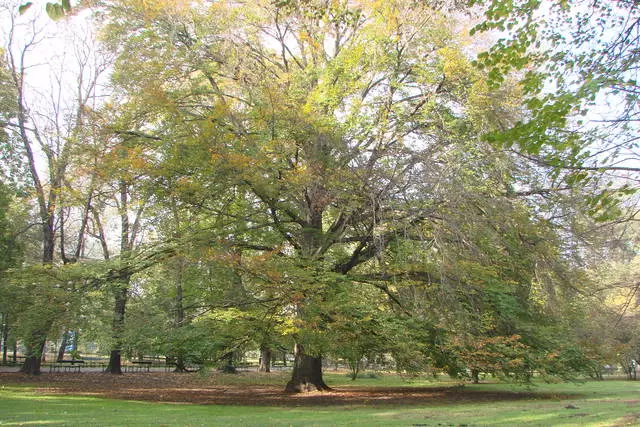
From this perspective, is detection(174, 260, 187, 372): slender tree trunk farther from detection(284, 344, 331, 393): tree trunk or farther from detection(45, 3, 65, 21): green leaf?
detection(45, 3, 65, 21): green leaf

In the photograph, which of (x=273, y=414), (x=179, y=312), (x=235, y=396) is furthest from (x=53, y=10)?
(x=235, y=396)

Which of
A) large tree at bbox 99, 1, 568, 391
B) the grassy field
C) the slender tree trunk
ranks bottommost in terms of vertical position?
the grassy field

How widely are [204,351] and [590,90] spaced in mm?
11064

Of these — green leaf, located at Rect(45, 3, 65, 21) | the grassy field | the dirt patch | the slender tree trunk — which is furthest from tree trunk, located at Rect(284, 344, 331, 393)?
green leaf, located at Rect(45, 3, 65, 21)

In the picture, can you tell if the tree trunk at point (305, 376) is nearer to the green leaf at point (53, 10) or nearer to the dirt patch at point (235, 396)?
the dirt patch at point (235, 396)

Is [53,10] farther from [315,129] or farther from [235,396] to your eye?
[235,396]

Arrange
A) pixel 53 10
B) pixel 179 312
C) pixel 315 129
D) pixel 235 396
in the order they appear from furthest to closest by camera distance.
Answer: pixel 235 396, pixel 179 312, pixel 315 129, pixel 53 10

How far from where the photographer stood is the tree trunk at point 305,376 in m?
17.5

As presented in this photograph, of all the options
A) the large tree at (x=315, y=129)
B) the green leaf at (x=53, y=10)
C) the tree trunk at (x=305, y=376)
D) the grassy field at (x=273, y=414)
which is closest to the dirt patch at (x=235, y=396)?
the tree trunk at (x=305, y=376)

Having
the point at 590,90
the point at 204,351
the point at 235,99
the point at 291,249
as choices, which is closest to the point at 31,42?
the point at 235,99

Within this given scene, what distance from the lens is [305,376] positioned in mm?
17594

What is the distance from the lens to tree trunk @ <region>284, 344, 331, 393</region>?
17.5 metres

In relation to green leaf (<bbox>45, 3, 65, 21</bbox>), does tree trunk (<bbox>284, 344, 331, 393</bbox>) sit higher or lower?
lower

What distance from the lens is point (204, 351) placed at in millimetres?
13656
